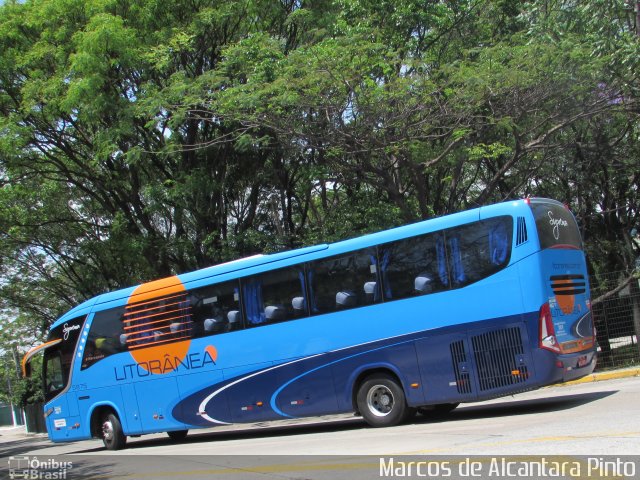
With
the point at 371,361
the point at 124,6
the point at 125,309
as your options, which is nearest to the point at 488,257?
the point at 371,361

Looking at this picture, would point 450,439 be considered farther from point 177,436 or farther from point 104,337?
point 177,436

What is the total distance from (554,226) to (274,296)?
5.18 meters

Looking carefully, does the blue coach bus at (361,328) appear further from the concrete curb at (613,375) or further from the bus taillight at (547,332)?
the concrete curb at (613,375)

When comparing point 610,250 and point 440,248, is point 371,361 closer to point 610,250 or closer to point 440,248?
point 440,248

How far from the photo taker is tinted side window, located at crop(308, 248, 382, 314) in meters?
11.2

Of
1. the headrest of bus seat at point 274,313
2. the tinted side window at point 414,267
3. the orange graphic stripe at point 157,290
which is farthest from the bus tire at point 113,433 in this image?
the tinted side window at point 414,267

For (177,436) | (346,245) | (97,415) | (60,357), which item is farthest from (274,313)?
(60,357)

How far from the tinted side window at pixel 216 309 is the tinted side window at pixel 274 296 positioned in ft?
0.87

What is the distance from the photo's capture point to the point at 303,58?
14.7 meters

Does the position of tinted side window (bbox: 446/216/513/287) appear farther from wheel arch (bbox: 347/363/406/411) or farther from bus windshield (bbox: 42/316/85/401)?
bus windshield (bbox: 42/316/85/401)

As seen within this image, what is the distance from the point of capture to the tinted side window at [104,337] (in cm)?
1447

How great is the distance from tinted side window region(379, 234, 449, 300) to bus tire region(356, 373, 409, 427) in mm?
1528

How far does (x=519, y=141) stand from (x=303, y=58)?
542 centimetres

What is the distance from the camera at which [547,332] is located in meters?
9.77
